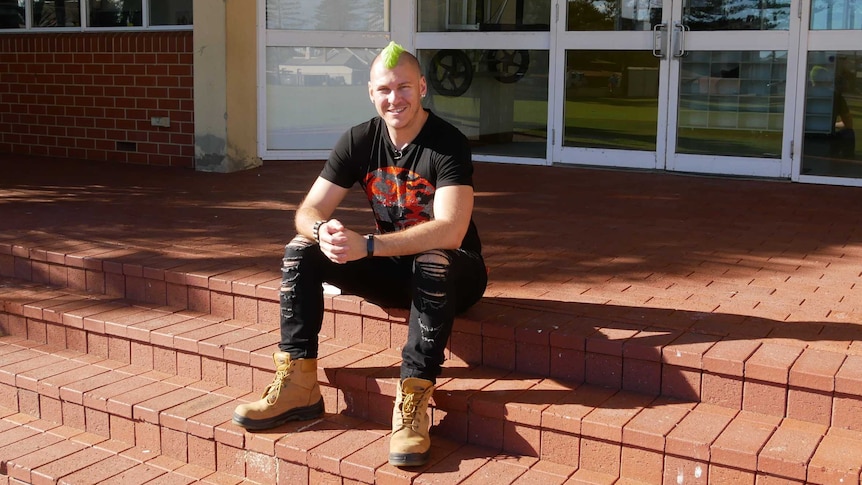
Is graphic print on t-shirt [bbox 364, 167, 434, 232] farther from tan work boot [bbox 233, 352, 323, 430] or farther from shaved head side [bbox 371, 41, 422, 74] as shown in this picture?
tan work boot [bbox 233, 352, 323, 430]

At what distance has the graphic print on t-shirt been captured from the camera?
3.49 m

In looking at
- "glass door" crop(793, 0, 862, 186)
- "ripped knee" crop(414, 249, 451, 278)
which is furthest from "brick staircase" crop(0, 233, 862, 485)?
"glass door" crop(793, 0, 862, 186)

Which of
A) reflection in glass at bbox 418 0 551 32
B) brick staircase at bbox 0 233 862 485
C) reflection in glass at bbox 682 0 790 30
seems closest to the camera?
brick staircase at bbox 0 233 862 485

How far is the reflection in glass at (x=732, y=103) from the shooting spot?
7.18 meters

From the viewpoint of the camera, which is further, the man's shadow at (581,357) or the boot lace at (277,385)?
the boot lace at (277,385)

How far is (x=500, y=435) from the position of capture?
3.23 m

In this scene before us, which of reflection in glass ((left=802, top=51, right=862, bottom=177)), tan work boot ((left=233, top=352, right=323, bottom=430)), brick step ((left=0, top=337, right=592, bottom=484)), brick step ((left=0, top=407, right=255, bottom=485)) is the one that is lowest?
brick step ((left=0, top=407, right=255, bottom=485))

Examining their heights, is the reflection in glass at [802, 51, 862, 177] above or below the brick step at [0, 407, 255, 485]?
above

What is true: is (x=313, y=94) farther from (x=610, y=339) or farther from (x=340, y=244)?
(x=610, y=339)

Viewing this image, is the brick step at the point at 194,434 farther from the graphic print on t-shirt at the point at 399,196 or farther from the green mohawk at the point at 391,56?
the green mohawk at the point at 391,56

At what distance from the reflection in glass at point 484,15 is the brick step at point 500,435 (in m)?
5.04

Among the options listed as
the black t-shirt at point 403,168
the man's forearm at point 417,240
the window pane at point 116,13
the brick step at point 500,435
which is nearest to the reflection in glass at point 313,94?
the window pane at point 116,13

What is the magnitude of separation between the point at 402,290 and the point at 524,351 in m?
0.48

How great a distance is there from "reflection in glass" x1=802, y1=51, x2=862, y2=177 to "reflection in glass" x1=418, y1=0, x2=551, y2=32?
6.87 feet
